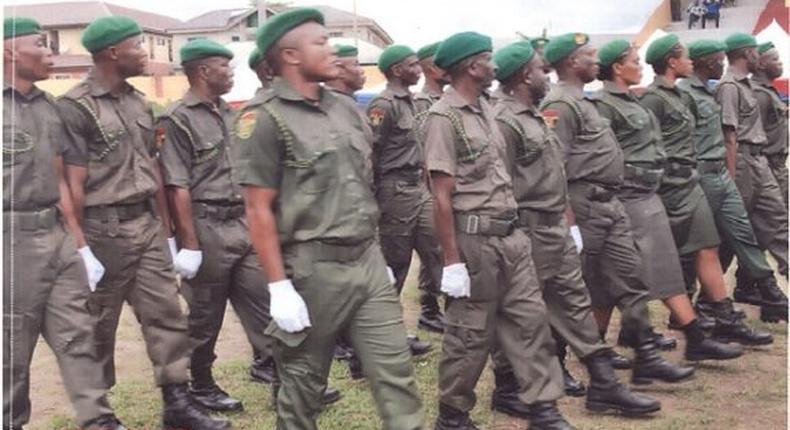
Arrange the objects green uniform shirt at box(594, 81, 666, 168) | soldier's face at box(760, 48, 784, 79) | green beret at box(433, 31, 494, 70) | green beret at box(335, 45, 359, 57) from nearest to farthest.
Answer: green beret at box(433, 31, 494, 70) < green uniform shirt at box(594, 81, 666, 168) < green beret at box(335, 45, 359, 57) < soldier's face at box(760, 48, 784, 79)

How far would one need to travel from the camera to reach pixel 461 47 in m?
4.41

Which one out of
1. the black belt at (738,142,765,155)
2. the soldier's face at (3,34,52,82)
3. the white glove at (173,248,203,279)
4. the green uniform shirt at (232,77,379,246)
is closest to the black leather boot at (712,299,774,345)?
the black belt at (738,142,765,155)

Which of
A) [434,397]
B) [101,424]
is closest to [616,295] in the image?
→ [434,397]

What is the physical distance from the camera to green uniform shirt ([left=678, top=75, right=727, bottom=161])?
636 centimetres

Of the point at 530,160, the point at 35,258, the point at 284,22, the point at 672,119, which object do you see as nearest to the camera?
the point at 284,22

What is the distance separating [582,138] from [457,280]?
1.41m

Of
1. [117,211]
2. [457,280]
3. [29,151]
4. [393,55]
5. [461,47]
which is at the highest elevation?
[393,55]

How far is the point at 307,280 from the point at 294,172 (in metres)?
0.39

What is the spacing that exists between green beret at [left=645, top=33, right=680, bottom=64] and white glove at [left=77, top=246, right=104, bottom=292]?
12.0 feet

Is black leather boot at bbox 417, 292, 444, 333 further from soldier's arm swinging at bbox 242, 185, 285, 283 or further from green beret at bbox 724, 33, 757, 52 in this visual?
soldier's arm swinging at bbox 242, 185, 285, 283

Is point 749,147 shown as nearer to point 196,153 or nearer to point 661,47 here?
point 661,47

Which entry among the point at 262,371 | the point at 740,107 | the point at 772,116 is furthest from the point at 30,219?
the point at 772,116

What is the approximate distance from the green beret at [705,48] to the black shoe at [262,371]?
3.51 metres

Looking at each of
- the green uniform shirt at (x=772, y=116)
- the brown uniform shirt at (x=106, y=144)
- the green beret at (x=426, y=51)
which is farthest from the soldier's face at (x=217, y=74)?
the green uniform shirt at (x=772, y=116)
